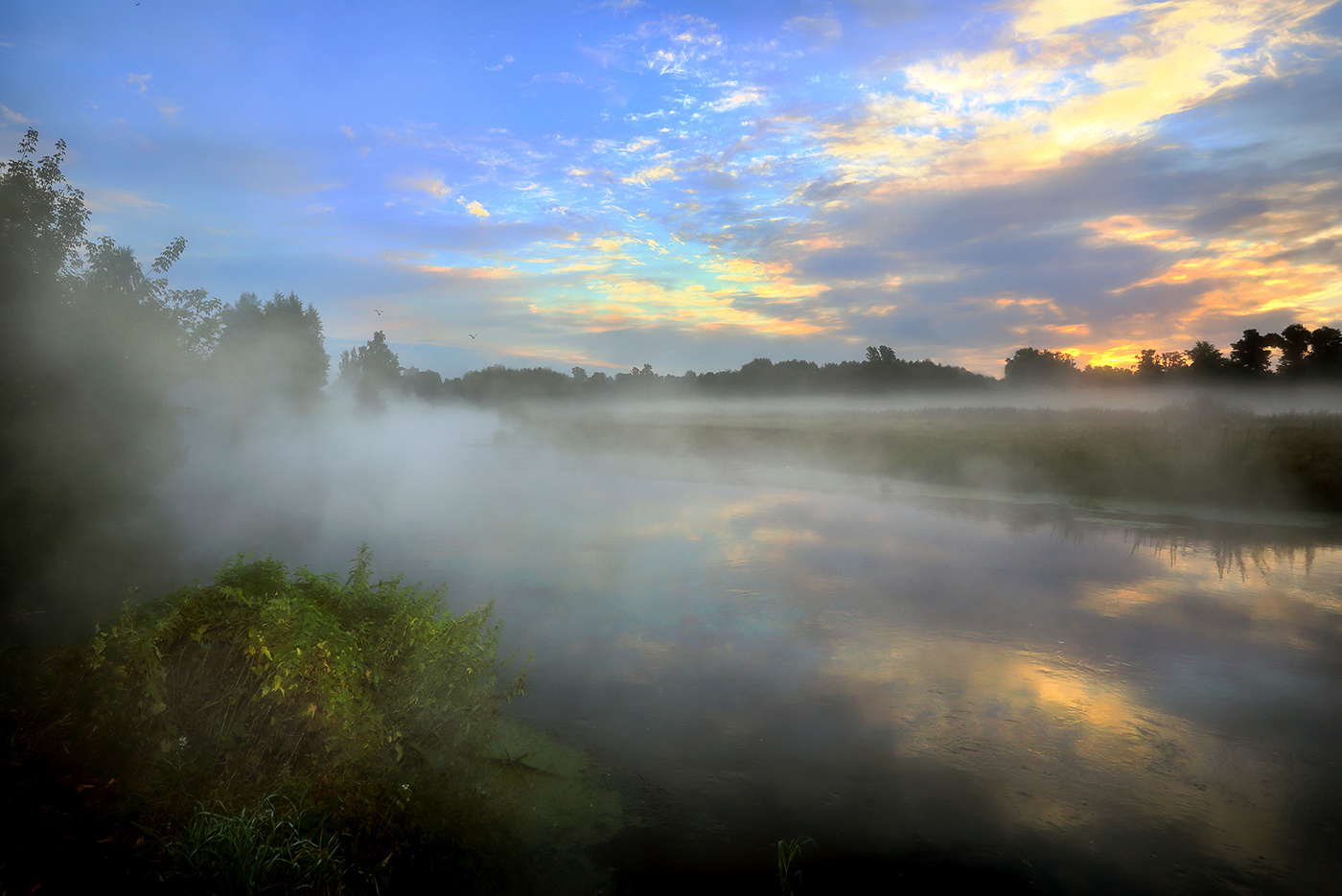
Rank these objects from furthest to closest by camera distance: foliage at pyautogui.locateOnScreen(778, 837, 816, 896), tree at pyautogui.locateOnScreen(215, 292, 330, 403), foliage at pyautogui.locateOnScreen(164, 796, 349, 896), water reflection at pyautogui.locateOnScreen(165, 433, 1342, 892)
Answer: tree at pyautogui.locateOnScreen(215, 292, 330, 403) < water reflection at pyautogui.locateOnScreen(165, 433, 1342, 892) < foliage at pyautogui.locateOnScreen(778, 837, 816, 896) < foliage at pyautogui.locateOnScreen(164, 796, 349, 896)

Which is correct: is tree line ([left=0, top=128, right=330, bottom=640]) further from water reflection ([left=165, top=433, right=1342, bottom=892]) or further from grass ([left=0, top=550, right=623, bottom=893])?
grass ([left=0, top=550, right=623, bottom=893])

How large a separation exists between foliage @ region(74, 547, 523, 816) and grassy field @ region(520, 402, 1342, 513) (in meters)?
26.8

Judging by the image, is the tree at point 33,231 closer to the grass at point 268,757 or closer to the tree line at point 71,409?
the tree line at point 71,409

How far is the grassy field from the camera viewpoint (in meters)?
22.3

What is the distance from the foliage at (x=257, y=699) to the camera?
4.53 metres

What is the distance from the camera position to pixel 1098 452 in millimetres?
26359

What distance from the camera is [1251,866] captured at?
5566 millimetres

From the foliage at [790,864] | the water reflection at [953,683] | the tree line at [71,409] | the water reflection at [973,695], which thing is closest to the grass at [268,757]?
the foliage at [790,864]

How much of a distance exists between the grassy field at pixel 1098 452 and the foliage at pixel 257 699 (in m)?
26.8

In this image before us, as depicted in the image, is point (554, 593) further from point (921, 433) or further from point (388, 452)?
point (388, 452)

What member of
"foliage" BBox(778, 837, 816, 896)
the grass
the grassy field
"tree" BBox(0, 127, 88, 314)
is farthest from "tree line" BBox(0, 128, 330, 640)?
the grassy field

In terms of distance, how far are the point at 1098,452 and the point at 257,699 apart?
98.4ft

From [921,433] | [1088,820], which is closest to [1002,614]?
[1088,820]

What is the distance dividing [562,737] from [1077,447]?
89.3ft
